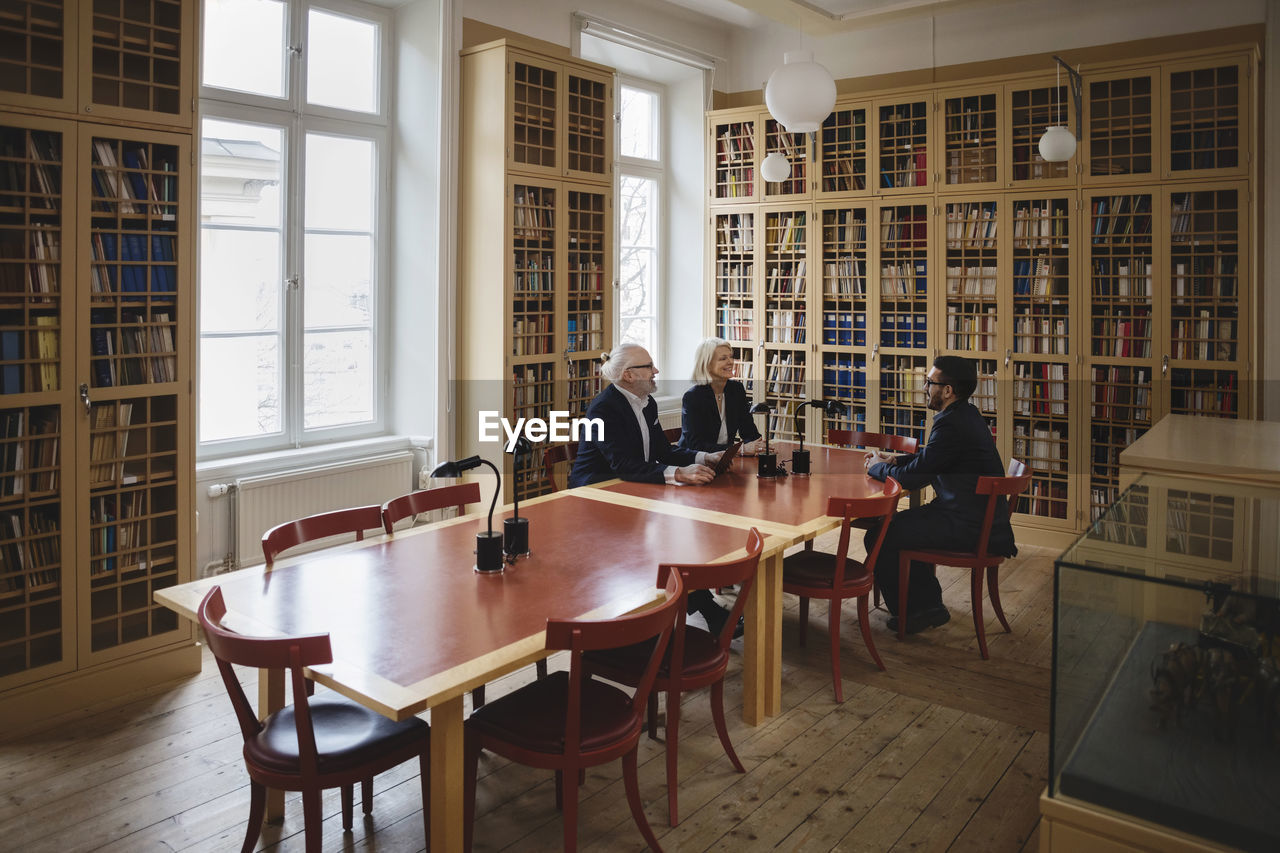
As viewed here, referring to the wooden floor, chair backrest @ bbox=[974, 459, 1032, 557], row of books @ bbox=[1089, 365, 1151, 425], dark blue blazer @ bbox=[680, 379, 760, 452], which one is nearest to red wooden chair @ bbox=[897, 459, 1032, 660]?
chair backrest @ bbox=[974, 459, 1032, 557]

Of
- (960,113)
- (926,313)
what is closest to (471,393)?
(926,313)

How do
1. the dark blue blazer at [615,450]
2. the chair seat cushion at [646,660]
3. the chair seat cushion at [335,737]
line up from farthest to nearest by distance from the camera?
the dark blue blazer at [615,450] → the chair seat cushion at [646,660] → the chair seat cushion at [335,737]

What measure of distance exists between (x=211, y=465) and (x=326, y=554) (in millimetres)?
2232

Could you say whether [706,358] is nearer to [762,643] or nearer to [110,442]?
[762,643]

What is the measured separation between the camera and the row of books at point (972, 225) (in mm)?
6676

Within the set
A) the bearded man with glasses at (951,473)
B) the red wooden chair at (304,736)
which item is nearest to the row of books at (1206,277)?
the bearded man with glasses at (951,473)

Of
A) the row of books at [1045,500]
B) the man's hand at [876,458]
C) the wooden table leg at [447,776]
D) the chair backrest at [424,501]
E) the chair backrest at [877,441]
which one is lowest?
the wooden table leg at [447,776]

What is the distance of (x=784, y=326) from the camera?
7699 mm

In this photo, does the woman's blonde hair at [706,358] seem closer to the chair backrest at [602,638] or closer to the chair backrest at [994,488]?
the chair backrest at [994,488]

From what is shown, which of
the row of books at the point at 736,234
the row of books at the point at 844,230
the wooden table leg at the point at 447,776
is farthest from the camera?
the row of books at the point at 736,234

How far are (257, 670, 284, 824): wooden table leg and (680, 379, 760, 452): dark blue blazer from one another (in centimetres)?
296

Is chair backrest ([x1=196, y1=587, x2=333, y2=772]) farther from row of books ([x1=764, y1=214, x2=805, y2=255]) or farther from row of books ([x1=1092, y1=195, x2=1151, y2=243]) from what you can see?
row of books ([x1=764, y1=214, x2=805, y2=255])

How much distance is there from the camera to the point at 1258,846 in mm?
1940

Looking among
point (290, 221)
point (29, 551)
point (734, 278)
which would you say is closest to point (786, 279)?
point (734, 278)
